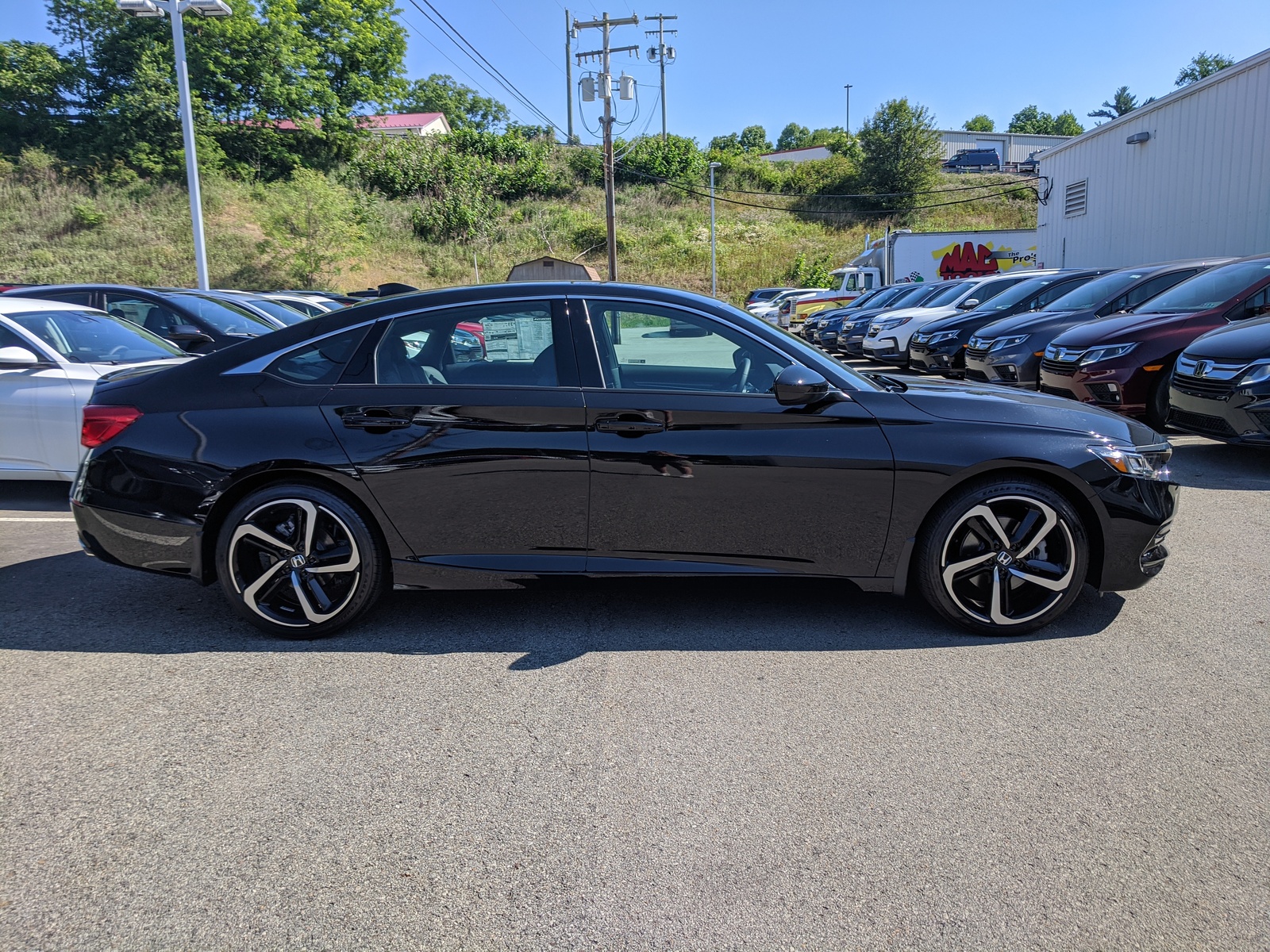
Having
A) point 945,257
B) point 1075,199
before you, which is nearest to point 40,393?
point 1075,199

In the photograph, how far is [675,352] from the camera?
4.13 metres

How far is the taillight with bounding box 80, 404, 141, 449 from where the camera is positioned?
4039 millimetres

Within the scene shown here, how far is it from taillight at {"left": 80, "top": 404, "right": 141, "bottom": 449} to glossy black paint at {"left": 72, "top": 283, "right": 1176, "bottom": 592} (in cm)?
5

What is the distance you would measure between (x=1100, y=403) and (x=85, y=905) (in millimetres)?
8747

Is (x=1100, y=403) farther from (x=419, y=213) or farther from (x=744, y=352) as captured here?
(x=419, y=213)

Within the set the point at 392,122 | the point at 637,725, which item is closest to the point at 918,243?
the point at 637,725

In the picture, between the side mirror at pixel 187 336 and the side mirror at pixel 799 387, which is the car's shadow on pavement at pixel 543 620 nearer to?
the side mirror at pixel 799 387

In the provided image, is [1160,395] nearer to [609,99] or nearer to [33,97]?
[609,99]

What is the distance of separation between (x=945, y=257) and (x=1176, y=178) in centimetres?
1090

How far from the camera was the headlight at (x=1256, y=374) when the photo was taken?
261 inches

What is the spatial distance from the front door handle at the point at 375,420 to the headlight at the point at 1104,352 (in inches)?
285

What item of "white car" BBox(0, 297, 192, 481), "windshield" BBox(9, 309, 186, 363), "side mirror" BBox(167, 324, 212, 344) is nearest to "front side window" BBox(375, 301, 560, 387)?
"white car" BBox(0, 297, 192, 481)

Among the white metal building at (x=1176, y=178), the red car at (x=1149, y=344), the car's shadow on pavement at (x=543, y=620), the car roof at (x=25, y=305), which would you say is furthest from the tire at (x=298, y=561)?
the white metal building at (x=1176, y=178)

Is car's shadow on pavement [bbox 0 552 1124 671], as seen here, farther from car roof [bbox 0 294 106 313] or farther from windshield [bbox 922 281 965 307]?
windshield [bbox 922 281 965 307]
